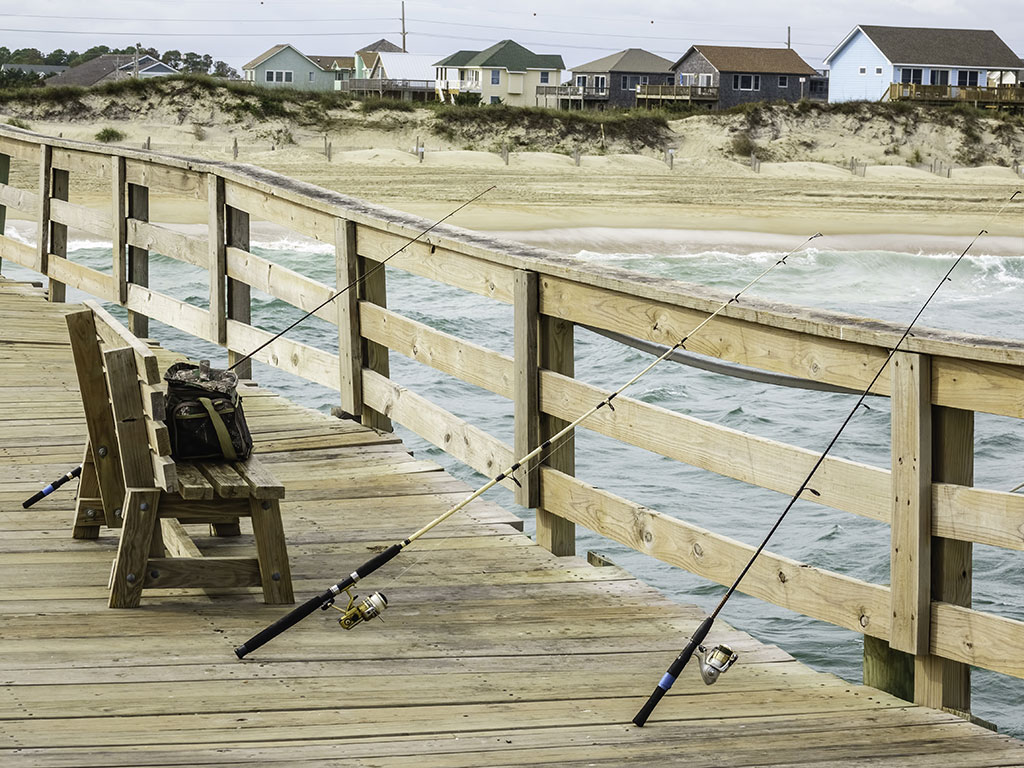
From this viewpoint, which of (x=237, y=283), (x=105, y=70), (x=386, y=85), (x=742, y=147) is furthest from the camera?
(x=105, y=70)

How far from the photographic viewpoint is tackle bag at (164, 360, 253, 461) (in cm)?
375

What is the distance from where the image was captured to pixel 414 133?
43.2 metres

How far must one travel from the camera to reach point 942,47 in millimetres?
65062

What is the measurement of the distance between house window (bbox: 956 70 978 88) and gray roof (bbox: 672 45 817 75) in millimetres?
7765

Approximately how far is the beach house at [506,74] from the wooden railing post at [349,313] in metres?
62.6

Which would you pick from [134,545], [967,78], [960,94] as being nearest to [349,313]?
[134,545]

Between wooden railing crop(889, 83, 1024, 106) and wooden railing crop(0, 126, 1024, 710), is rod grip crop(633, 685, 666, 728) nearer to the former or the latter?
wooden railing crop(0, 126, 1024, 710)

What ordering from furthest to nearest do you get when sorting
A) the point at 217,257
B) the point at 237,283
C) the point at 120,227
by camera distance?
the point at 120,227 < the point at 237,283 < the point at 217,257

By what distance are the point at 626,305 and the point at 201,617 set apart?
4.73ft

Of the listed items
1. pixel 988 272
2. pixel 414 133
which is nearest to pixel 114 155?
pixel 988 272

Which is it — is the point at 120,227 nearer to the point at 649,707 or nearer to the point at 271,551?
the point at 271,551

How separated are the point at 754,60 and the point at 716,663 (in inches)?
2706

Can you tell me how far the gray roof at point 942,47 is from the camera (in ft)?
210

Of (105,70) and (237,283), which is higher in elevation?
(105,70)
